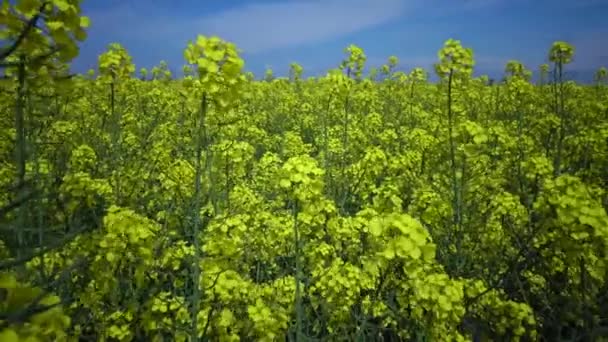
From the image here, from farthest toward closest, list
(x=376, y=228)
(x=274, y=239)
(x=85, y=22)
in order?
1. (x=274, y=239)
2. (x=376, y=228)
3. (x=85, y=22)

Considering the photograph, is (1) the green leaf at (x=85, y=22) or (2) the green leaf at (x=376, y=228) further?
(2) the green leaf at (x=376, y=228)

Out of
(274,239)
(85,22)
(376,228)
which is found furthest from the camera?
(274,239)

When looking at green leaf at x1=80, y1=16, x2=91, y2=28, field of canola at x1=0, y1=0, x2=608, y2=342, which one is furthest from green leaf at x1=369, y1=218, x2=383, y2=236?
green leaf at x1=80, y1=16, x2=91, y2=28

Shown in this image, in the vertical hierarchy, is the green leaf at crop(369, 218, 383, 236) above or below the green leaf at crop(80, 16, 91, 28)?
below

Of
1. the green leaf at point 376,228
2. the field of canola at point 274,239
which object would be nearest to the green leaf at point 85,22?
the field of canola at point 274,239

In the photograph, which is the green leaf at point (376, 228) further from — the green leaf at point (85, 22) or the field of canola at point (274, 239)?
the green leaf at point (85, 22)

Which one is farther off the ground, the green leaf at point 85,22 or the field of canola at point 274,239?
the green leaf at point 85,22

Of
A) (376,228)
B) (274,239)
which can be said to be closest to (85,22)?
(376,228)

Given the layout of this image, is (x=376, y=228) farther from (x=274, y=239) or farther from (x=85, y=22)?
(x=85, y=22)

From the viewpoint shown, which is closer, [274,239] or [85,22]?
[85,22]

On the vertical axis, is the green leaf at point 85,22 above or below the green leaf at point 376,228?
above

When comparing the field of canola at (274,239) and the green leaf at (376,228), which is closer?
the field of canola at (274,239)

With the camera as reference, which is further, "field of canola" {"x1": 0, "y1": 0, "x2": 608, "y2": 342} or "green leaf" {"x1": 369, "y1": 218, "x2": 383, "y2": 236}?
"green leaf" {"x1": 369, "y1": 218, "x2": 383, "y2": 236}

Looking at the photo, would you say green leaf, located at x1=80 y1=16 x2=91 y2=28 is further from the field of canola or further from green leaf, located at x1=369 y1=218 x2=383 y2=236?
green leaf, located at x1=369 y1=218 x2=383 y2=236
